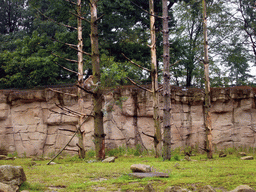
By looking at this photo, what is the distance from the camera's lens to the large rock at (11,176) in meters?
4.58

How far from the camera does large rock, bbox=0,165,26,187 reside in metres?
4.58

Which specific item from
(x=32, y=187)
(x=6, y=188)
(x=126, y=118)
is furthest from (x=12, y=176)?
(x=126, y=118)

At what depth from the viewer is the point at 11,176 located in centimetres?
470

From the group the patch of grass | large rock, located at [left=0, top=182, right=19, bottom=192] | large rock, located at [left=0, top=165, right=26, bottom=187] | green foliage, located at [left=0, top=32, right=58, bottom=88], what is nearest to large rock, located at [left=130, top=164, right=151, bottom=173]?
the patch of grass

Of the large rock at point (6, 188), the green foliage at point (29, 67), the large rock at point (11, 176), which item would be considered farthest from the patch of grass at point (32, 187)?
the green foliage at point (29, 67)

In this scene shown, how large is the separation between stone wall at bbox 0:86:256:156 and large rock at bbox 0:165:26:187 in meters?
11.3

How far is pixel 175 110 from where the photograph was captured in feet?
55.0

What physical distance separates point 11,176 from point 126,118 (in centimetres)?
1194

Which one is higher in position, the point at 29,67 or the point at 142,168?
the point at 29,67

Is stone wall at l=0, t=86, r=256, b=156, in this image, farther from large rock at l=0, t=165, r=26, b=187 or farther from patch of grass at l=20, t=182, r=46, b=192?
large rock at l=0, t=165, r=26, b=187


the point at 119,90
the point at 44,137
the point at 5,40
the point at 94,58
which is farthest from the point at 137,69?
the point at 5,40

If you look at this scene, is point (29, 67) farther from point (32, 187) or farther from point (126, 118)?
point (32, 187)

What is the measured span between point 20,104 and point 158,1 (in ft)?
43.9

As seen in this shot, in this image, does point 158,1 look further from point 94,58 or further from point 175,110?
point 94,58
